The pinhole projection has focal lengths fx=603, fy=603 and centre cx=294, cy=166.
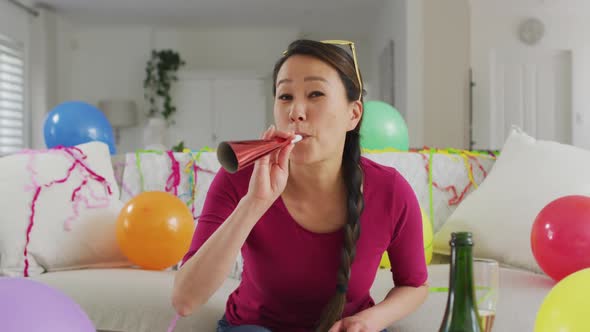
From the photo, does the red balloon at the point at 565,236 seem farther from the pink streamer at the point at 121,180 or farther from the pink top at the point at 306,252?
the pink streamer at the point at 121,180

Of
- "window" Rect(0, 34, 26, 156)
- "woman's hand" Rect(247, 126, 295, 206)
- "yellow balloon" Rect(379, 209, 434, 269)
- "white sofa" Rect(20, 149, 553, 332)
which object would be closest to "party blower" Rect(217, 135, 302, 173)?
"woman's hand" Rect(247, 126, 295, 206)

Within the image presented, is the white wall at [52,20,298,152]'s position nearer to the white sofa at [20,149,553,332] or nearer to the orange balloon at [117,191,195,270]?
the orange balloon at [117,191,195,270]

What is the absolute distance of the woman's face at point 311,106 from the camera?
3.71 ft

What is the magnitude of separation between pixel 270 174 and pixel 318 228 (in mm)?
249

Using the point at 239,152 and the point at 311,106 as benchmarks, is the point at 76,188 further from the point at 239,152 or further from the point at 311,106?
the point at 239,152

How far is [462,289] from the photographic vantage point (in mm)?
665

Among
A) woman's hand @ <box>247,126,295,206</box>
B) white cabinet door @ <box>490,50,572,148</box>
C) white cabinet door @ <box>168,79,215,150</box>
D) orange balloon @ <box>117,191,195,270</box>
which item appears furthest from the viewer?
white cabinet door @ <box>168,79,215,150</box>

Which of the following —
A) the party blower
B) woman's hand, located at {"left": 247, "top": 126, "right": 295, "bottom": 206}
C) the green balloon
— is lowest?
woman's hand, located at {"left": 247, "top": 126, "right": 295, "bottom": 206}

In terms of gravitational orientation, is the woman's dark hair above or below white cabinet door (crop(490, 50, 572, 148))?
below

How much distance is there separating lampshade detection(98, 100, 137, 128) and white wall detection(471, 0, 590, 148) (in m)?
4.47

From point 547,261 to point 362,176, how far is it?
2.38 feet

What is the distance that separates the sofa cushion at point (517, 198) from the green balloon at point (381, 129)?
0.45m

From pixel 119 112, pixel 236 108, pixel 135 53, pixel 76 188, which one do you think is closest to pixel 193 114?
pixel 236 108

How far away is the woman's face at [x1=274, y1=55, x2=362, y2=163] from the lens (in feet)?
3.71
